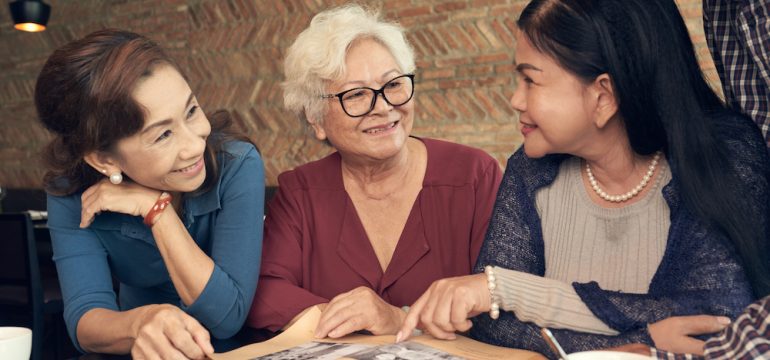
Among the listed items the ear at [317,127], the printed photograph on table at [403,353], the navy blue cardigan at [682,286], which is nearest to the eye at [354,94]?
the ear at [317,127]

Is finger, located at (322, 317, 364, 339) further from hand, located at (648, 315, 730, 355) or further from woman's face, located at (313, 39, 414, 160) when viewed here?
woman's face, located at (313, 39, 414, 160)

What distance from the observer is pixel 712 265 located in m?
1.24

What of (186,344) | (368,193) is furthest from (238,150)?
(186,344)

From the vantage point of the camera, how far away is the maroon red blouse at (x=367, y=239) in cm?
188

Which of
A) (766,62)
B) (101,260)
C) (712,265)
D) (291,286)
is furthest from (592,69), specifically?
(101,260)

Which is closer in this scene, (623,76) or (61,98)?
(623,76)

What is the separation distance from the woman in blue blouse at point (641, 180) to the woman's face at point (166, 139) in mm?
614

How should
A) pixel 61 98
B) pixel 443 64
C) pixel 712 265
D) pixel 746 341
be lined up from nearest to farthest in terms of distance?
pixel 746 341 → pixel 712 265 → pixel 61 98 → pixel 443 64

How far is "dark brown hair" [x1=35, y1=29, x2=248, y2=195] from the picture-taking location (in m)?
1.48

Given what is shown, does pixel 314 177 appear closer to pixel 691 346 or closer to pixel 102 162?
pixel 102 162

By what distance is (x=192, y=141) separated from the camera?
1560mm

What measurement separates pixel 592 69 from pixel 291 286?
853mm

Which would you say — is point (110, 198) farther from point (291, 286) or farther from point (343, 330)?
point (343, 330)

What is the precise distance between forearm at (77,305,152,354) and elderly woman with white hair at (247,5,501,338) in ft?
1.34
